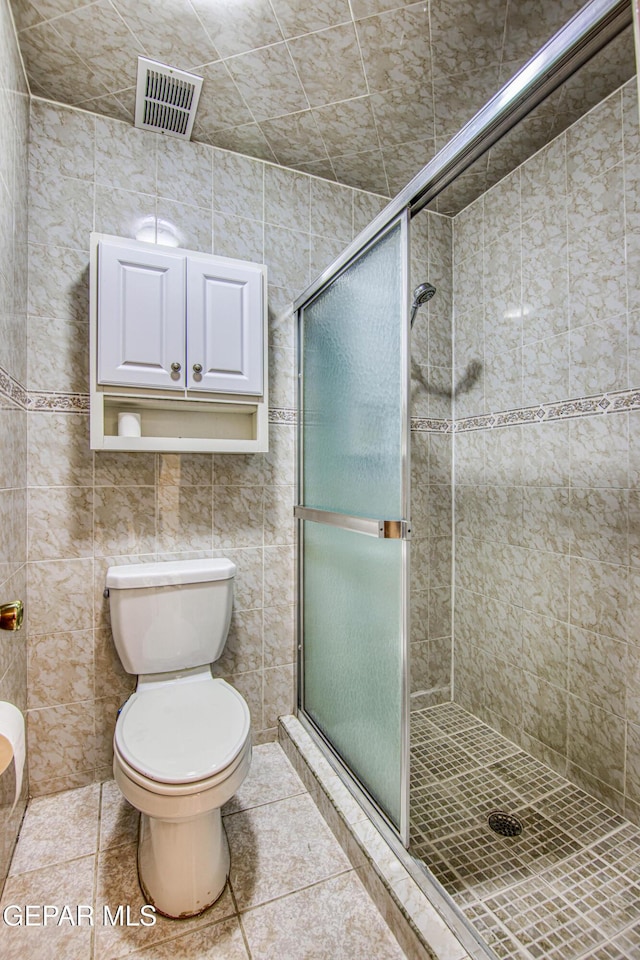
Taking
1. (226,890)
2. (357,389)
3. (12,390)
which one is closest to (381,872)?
(226,890)

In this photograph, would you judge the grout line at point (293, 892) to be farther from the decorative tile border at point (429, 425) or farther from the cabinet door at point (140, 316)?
the decorative tile border at point (429, 425)

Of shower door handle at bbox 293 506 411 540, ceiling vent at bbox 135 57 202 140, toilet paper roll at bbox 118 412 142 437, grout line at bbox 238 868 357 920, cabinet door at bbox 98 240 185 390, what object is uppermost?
ceiling vent at bbox 135 57 202 140

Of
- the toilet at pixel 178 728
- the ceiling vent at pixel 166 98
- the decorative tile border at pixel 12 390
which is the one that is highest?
the ceiling vent at pixel 166 98

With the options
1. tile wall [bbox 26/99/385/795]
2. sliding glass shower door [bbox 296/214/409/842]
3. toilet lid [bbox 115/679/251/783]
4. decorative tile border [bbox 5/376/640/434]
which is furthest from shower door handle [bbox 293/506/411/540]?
toilet lid [bbox 115/679/251/783]

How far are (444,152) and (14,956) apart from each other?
2064mm

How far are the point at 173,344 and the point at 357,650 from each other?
1.17 m

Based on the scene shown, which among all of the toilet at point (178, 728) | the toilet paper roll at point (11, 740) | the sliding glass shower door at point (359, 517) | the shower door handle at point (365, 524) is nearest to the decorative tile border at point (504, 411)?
the sliding glass shower door at point (359, 517)

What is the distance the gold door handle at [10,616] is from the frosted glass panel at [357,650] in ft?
2.98

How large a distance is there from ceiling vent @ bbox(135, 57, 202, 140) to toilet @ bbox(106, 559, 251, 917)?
1.57 m

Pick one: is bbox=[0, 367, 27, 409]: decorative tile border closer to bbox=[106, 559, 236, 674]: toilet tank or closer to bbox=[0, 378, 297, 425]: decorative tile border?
bbox=[0, 378, 297, 425]: decorative tile border

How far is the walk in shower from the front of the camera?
3.98 ft

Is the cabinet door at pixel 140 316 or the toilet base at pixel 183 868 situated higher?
the cabinet door at pixel 140 316

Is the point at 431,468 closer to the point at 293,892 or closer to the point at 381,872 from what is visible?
the point at 381,872

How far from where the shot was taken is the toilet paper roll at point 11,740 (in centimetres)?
84
